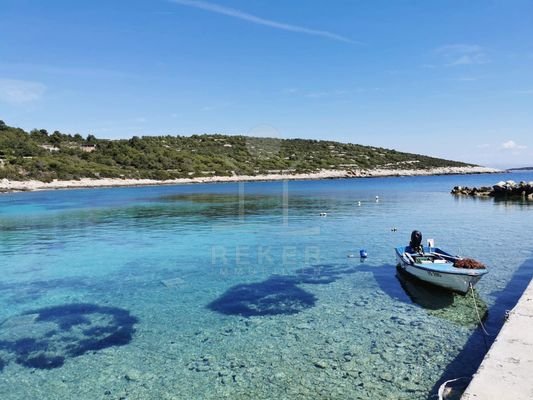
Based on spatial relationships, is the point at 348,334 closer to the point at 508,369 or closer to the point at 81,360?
the point at 508,369

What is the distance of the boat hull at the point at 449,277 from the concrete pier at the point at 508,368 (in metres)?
3.78

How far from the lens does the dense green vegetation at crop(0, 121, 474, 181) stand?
111025 mm

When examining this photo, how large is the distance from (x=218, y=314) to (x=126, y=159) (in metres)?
126

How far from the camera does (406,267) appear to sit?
18.6m

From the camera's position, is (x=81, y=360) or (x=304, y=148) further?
(x=304, y=148)

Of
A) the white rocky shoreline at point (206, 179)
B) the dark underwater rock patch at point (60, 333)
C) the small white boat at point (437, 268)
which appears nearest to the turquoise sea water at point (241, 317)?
the dark underwater rock patch at point (60, 333)

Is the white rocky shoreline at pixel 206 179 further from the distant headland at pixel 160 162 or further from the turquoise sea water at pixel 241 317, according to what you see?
the turquoise sea water at pixel 241 317

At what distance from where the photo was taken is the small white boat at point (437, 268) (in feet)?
50.0

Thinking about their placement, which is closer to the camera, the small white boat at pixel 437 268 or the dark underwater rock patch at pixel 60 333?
the dark underwater rock patch at pixel 60 333

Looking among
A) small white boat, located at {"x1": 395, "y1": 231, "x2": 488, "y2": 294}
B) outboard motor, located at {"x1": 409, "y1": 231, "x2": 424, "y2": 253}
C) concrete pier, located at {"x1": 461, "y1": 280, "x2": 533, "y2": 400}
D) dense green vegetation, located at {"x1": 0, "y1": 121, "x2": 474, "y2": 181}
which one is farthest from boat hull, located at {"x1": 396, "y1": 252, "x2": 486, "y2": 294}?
dense green vegetation, located at {"x1": 0, "y1": 121, "x2": 474, "y2": 181}

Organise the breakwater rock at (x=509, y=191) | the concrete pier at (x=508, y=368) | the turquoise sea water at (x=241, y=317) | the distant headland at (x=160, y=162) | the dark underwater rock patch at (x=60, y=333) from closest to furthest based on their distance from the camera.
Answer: the concrete pier at (x=508, y=368) < the turquoise sea water at (x=241, y=317) < the dark underwater rock patch at (x=60, y=333) < the breakwater rock at (x=509, y=191) < the distant headland at (x=160, y=162)

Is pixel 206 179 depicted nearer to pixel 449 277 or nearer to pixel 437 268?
pixel 437 268

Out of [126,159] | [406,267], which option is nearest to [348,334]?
[406,267]

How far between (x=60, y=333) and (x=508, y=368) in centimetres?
1325
